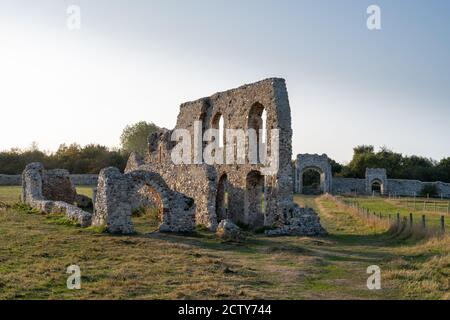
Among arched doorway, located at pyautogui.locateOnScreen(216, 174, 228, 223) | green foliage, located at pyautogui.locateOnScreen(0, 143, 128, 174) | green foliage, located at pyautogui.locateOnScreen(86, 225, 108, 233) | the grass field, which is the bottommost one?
the grass field

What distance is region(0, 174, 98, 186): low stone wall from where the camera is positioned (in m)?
52.6

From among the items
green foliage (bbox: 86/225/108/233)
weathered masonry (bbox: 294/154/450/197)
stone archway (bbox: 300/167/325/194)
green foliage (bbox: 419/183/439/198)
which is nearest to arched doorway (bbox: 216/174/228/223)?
green foliage (bbox: 86/225/108/233)

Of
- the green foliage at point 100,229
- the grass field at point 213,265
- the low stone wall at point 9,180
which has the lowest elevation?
the grass field at point 213,265

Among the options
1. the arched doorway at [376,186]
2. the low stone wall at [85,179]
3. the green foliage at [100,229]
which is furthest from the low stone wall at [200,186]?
the arched doorway at [376,186]

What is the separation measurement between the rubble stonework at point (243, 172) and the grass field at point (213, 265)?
216cm

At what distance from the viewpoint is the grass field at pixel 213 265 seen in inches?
376

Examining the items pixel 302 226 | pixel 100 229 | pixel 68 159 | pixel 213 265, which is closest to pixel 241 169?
pixel 302 226

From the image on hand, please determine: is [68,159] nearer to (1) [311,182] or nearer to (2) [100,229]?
(1) [311,182]

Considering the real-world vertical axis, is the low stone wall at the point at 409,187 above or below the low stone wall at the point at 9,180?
below

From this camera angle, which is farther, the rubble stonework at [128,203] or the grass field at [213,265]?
the rubble stonework at [128,203]

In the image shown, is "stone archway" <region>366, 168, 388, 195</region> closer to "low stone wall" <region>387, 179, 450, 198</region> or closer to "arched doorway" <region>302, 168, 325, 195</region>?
"low stone wall" <region>387, 179, 450, 198</region>

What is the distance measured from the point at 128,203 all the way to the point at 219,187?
6852mm

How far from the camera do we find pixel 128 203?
18.0 meters

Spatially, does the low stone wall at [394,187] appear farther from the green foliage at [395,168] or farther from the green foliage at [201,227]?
the green foliage at [201,227]
